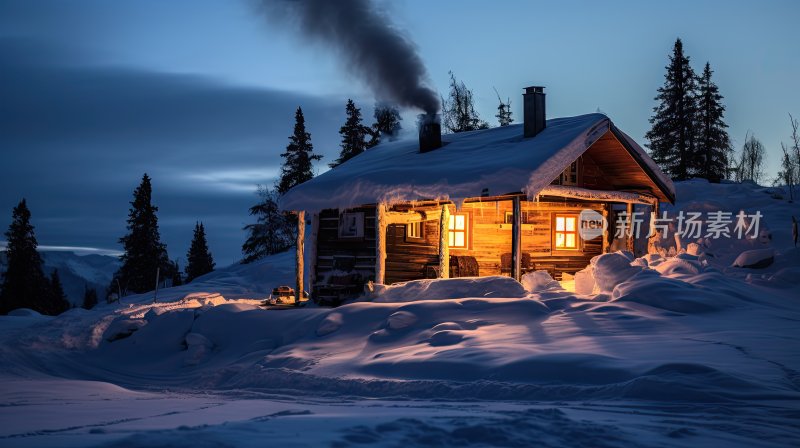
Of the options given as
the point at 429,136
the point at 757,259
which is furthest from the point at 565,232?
→ the point at 757,259

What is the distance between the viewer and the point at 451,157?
18.4 metres

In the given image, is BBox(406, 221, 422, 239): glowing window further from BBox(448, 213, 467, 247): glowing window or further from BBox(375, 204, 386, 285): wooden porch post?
BBox(375, 204, 386, 285): wooden porch post

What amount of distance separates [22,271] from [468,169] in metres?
40.4

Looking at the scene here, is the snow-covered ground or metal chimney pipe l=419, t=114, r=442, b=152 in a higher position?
metal chimney pipe l=419, t=114, r=442, b=152

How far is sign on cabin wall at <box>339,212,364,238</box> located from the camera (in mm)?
19250

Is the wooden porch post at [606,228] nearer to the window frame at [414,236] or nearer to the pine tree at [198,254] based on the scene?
the window frame at [414,236]

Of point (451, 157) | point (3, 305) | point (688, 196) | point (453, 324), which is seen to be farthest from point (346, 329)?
point (3, 305)

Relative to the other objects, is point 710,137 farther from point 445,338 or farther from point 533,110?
point 445,338

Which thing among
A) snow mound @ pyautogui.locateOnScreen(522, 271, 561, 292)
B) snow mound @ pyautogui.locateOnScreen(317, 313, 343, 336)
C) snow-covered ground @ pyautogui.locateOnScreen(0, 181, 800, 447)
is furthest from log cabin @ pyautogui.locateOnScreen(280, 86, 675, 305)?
snow mound @ pyautogui.locateOnScreen(317, 313, 343, 336)

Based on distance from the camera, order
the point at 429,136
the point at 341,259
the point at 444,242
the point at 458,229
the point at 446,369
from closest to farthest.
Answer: the point at 446,369, the point at 444,242, the point at 341,259, the point at 429,136, the point at 458,229

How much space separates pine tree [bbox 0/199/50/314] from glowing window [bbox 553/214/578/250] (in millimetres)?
37692

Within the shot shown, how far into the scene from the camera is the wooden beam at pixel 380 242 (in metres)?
18.0

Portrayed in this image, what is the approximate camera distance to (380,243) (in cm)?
1817

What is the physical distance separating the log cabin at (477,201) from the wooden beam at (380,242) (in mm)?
26
